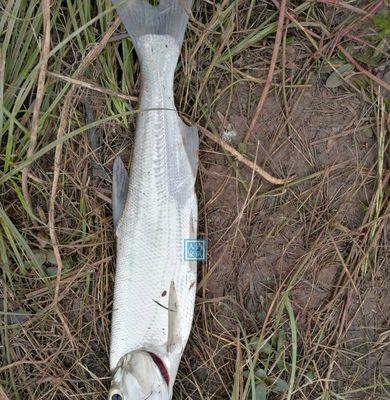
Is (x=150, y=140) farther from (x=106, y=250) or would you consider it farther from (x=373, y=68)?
(x=373, y=68)

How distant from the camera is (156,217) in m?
2.54

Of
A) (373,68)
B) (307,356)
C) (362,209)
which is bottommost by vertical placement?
(307,356)

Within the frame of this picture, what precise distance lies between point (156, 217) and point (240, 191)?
0.56 metres

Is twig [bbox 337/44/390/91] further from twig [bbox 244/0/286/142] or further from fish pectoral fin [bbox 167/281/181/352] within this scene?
fish pectoral fin [bbox 167/281/181/352]

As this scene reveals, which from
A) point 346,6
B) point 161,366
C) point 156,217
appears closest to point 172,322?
point 161,366

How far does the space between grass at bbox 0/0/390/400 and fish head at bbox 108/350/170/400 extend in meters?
0.33

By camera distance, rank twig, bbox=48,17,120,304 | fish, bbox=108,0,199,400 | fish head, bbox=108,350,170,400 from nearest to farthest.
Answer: fish head, bbox=108,350,170,400, fish, bbox=108,0,199,400, twig, bbox=48,17,120,304

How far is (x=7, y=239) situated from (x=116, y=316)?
864 mm

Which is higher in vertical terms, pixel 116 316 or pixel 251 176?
pixel 251 176

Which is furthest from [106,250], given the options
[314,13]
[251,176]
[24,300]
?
[314,13]

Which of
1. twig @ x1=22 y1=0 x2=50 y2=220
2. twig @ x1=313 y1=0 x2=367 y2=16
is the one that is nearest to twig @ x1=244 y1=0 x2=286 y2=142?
twig @ x1=313 y1=0 x2=367 y2=16

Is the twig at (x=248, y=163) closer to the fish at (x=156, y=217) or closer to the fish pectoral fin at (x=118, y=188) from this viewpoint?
the fish at (x=156, y=217)

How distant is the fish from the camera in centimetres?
253

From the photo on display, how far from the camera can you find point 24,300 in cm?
282
